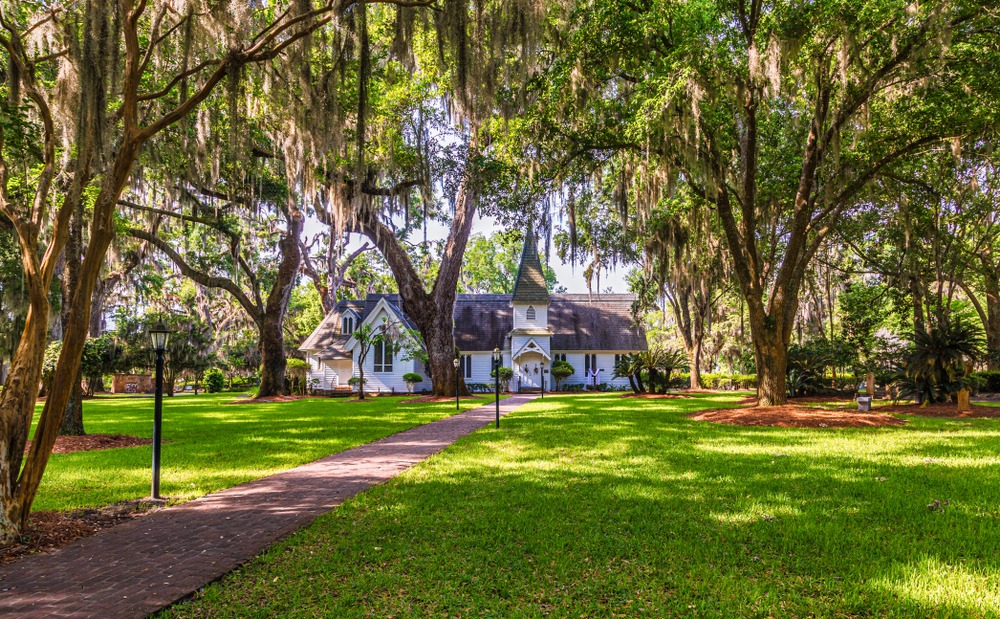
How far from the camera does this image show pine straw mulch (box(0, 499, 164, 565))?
4.56 m

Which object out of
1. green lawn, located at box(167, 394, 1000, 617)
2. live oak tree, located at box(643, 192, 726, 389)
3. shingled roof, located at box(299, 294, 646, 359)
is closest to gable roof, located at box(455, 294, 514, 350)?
shingled roof, located at box(299, 294, 646, 359)

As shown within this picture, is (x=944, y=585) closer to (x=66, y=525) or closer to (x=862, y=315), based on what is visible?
(x=66, y=525)

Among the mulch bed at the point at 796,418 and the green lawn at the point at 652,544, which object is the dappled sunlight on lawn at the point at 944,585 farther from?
the mulch bed at the point at 796,418

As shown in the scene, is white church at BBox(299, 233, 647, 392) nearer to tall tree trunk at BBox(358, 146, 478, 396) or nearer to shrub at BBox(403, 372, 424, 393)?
shrub at BBox(403, 372, 424, 393)

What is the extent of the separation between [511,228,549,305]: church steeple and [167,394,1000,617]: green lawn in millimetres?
27547

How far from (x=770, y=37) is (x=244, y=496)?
12.2 m

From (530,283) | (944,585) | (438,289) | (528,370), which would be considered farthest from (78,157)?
(528,370)

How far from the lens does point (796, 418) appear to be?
41.2ft

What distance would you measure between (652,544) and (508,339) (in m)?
32.1

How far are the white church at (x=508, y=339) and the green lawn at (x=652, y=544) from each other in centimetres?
2661

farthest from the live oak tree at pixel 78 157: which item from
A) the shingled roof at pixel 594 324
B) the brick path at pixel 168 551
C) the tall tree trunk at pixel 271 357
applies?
the shingled roof at pixel 594 324

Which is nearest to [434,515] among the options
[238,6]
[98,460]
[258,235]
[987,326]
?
[238,6]

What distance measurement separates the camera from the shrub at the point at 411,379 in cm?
3231

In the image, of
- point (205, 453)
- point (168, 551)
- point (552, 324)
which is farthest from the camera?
point (552, 324)
